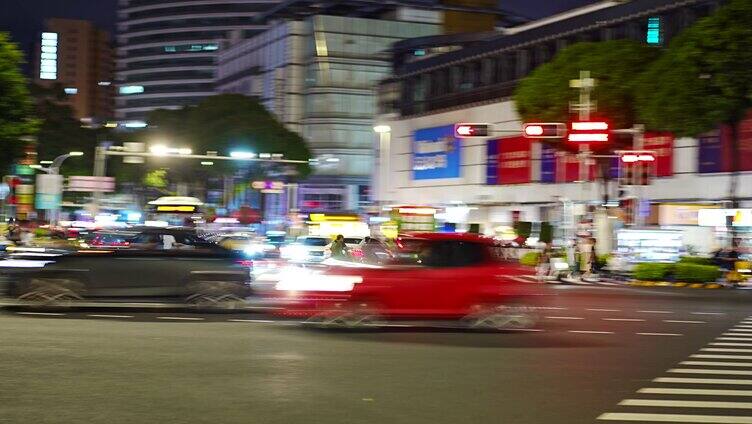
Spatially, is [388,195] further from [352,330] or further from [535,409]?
[535,409]

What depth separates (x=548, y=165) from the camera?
2506 inches

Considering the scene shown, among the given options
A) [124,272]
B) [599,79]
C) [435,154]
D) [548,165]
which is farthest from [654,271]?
[435,154]

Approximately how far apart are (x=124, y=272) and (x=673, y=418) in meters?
12.3

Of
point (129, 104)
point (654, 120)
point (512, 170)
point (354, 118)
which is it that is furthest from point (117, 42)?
point (654, 120)

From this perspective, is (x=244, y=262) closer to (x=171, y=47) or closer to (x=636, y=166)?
(x=636, y=166)

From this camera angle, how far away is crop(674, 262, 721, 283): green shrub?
38281 mm

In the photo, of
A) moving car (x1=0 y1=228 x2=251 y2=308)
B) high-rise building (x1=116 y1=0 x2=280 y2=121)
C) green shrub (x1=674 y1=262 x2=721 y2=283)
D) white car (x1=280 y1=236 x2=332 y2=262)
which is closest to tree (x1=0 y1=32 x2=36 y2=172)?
white car (x1=280 y1=236 x2=332 y2=262)

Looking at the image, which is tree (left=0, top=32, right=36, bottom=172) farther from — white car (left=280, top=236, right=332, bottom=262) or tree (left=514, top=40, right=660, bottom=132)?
tree (left=514, top=40, right=660, bottom=132)

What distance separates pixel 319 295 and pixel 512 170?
50.5 meters

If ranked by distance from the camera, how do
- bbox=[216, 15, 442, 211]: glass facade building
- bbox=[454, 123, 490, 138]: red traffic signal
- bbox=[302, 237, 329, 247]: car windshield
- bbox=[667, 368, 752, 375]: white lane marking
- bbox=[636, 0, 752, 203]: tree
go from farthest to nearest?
bbox=[216, 15, 442, 211]: glass facade building
bbox=[302, 237, 329, 247]: car windshield
bbox=[636, 0, 752, 203]: tree
bbox=[454, 123, 490, 138]: red traffic signal
bbox=[667, 368, 752, 375]: white lane marking

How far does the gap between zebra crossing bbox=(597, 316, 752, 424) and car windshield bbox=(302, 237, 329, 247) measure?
2550 centimetres

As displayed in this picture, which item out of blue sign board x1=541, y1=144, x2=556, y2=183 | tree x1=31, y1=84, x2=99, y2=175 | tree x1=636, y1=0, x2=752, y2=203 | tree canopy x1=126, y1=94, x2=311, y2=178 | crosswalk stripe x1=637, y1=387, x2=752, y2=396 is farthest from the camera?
tree x1=31, y1=84, x2=99, y2=175

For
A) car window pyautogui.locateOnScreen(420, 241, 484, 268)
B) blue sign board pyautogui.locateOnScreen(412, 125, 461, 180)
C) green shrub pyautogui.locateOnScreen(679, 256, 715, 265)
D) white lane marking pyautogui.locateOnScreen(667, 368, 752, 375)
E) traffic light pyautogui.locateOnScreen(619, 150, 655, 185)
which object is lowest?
white lane marking pyautogui.locateOnScreen(667, 368, 752, 375)

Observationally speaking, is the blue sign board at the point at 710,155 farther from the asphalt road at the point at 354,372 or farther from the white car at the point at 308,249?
Result: the asphalt road at the point at 354,372
